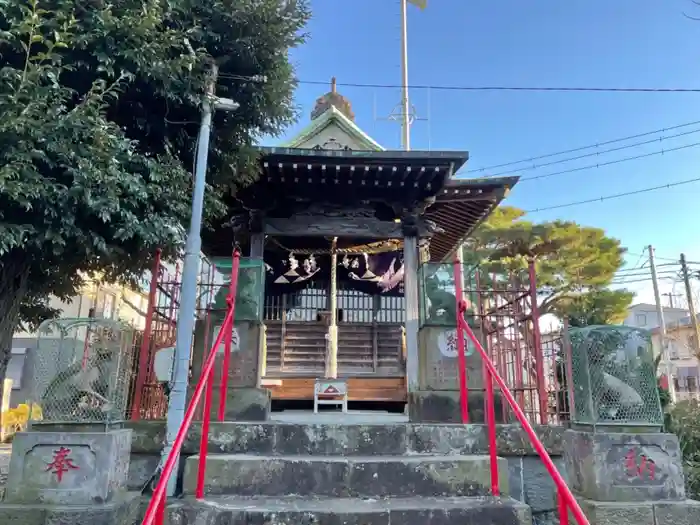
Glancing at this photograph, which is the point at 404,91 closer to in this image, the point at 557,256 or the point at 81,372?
the point at 557,256

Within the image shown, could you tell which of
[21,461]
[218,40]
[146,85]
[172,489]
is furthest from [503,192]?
[21,461]

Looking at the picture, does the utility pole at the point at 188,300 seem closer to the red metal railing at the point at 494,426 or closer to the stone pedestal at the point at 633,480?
the red metal railing at the point at 494,426

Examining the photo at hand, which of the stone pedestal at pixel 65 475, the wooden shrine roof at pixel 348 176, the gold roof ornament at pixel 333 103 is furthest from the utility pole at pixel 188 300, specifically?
the gold roof ornament at pixel 333 103

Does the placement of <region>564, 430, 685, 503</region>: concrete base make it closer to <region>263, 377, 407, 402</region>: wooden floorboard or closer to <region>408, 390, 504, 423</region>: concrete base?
<region>408, 390, 504, 423</region>: concrete base

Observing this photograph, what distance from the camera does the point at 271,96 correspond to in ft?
19.1

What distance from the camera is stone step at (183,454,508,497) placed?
3770 millimetres

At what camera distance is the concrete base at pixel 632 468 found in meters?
3.49

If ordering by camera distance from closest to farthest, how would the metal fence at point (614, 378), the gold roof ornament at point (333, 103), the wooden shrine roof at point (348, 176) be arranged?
the metal fence at point (614, 378) → the wooden shrine roof at point (348, 176) → the gold roof ornament at point (333, 103)

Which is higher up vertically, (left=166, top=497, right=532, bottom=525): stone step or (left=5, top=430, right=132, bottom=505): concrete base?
(left=5, top=430, right=132, bottom=505): concrete base

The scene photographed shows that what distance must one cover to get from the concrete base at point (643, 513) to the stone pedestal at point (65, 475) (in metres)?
3.42

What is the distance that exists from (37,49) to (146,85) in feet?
3.13

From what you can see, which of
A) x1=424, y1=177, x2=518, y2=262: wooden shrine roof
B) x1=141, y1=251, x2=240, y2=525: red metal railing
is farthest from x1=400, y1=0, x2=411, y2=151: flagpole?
x1=141, y1=251, x2=240, y2=525: red metal railing

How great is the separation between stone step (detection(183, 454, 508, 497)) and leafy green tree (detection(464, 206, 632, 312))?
12.8 m

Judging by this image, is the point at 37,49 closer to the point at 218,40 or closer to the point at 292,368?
the point at 218,40
